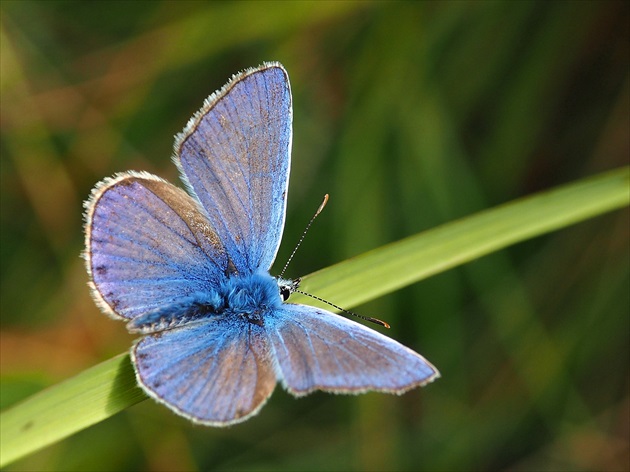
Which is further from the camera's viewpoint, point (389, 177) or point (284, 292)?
point (389, 177)

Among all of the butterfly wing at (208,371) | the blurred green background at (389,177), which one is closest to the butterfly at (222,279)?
the butterfly wing at (208,371)

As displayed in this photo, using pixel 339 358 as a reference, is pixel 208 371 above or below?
above

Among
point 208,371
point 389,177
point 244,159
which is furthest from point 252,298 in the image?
point 389,177

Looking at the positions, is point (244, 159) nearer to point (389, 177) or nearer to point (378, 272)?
point (378, 272)

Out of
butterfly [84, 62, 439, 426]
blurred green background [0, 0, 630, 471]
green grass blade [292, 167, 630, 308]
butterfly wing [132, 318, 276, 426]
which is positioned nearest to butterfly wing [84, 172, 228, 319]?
butterfly [84, 62, 439, 426]

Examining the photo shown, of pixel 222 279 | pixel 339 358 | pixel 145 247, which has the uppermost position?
pixel 145 247

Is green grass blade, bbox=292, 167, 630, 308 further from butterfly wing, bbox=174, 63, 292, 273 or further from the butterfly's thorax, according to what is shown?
butterfly wing, bbox=174, 63, 292, 273

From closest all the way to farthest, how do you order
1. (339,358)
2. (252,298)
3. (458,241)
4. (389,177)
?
(339,358) → (252,298) → (458,241) → (389,177)
